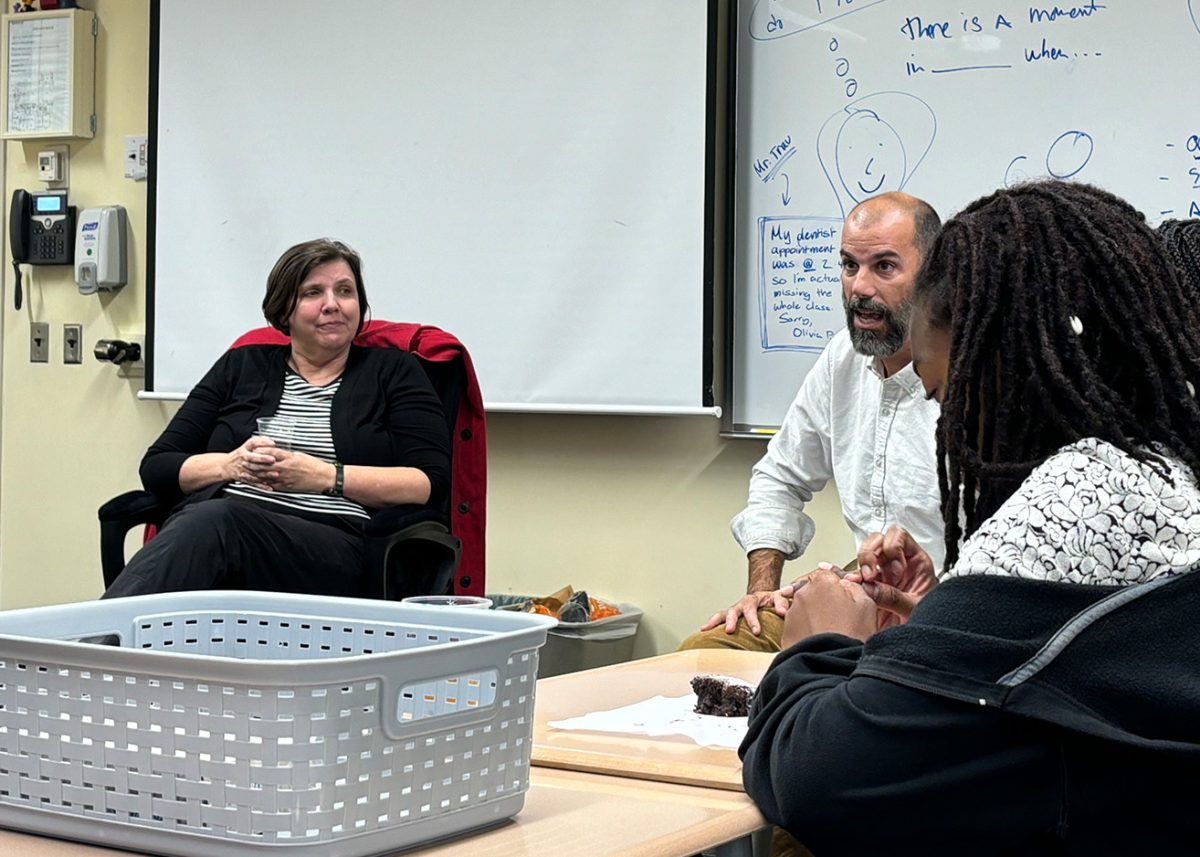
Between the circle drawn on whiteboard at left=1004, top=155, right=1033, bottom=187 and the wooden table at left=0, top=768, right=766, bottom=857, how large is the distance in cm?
221

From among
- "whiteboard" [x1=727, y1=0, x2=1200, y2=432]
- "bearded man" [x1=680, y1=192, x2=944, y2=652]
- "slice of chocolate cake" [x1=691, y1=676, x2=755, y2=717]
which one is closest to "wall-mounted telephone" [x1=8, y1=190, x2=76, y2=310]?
"whiteboard" [x1=727, y1=0, x2=1200, y2=432]

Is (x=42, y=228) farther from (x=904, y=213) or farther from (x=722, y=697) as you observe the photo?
(x=722, y=697)

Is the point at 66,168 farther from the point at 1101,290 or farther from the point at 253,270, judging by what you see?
the point at 1101,290

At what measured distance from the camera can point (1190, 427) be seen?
1113 millimetres

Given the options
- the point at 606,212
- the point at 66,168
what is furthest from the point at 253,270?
the point at 606,212

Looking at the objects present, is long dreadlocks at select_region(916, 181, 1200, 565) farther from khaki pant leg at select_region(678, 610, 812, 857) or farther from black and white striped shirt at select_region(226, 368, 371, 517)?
black and white striped shirt at select_region(226, 368, 371, 517)

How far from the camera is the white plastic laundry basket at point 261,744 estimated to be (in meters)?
0.91

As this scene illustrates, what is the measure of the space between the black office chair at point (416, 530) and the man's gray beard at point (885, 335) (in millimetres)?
919

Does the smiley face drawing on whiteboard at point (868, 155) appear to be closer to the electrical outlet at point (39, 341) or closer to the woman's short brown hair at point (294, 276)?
the woman's short brown hair at point (294, 276)

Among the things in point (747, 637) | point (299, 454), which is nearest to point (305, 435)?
point (299, 454)

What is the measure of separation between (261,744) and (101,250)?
11.8 ft

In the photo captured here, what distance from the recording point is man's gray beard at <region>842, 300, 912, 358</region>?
8.87ft

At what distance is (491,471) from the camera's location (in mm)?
3881

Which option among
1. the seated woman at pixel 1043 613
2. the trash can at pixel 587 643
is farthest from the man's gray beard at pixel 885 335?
the seated woman at pixel 1043 613
